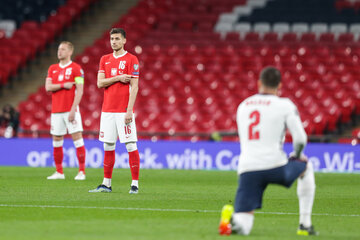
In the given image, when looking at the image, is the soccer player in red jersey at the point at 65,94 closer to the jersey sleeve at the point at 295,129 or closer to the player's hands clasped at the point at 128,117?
the player's hands clasped at the point at 128,117

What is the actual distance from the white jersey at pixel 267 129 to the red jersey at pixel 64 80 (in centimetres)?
685

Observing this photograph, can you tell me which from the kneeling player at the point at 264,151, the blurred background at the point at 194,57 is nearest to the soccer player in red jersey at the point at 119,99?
the kneeling player at the point at 264,151

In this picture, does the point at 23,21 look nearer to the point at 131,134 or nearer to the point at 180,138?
the point at 180,138

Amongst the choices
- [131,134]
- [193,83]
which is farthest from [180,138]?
[131,134]

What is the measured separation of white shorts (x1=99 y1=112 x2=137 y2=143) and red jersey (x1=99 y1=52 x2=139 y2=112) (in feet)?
0.34

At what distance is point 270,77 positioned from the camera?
25.1 feet

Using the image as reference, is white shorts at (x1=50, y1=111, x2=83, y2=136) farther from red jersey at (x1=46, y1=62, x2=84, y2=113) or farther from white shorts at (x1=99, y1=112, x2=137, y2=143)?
white shorts at (x1=99, y1=112, x2=137, y2=143)

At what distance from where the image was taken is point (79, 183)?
13430 millimetres

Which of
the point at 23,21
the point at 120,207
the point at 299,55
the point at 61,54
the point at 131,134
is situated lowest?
the point at 120,207

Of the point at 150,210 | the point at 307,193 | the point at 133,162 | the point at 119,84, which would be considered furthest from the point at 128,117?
the point at 307,193

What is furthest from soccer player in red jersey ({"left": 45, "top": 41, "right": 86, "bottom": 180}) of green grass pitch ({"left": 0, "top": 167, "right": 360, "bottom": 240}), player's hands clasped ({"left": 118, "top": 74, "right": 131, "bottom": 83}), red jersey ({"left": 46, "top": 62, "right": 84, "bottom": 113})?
player's hands clasped ({"left": 118, "top": 74, "right": 131, "bottom": 83})

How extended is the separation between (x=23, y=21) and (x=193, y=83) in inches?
364

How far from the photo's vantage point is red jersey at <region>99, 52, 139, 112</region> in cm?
1163

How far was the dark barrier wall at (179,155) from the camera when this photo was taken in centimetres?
1981
